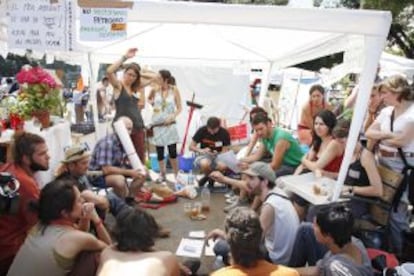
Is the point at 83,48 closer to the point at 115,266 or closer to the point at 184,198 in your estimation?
the point at 184,198

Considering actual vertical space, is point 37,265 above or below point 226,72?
below

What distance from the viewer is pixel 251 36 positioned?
5.80 m

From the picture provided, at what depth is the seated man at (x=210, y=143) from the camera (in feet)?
20.2

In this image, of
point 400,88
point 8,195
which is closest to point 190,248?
point 8,195

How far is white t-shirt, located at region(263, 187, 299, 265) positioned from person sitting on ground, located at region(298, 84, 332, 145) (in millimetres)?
2880

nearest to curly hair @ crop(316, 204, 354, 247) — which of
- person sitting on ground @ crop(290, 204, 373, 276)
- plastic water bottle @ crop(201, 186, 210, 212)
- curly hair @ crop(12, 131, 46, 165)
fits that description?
person sitting on ground @ crop(290, 204, 373, 276)

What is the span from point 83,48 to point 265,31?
2.68m

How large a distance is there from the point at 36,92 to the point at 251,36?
2967mm

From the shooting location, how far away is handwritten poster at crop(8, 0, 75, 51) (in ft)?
10.3

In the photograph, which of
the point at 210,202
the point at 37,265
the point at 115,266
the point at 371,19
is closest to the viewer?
the point at 115,266

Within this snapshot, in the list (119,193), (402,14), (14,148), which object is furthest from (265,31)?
(402,14)

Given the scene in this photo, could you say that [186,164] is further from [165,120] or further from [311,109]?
[311,109]

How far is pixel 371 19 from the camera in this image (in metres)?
3.08

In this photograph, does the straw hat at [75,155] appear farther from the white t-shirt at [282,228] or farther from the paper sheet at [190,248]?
the white t-shirt at [282,228]
